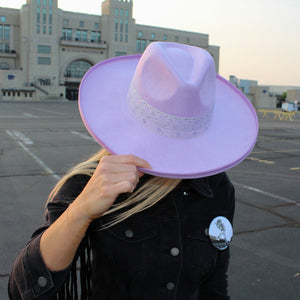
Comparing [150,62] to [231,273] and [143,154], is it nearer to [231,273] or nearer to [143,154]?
[143,154]

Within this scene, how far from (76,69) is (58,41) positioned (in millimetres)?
8458

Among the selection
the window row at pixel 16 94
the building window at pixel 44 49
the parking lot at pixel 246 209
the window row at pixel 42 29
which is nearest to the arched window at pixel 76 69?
the building window at pixel 44 49

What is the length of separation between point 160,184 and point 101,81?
22.1 inches

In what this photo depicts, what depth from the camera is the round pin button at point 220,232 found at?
1.49m

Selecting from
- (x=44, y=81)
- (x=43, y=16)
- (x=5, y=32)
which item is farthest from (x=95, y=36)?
(x=5, y=32)

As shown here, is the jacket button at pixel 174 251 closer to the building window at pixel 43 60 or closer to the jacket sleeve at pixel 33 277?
the jacket sleeve at pixel 33 277

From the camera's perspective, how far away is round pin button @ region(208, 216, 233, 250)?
4.90 ft

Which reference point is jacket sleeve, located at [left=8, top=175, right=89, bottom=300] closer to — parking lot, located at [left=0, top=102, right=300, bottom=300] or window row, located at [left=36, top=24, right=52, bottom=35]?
parking lot, located at [left=0, top=102, right=300, bottom=300]

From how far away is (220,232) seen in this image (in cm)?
151

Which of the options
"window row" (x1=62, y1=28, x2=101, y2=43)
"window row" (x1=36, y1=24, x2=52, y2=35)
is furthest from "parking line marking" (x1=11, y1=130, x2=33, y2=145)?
"window row" (x1=62, y1=28, x2=101, y2=43)

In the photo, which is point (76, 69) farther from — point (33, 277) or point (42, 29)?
point (33, 277)

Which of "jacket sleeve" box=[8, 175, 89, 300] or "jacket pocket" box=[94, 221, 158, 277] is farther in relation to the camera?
"jacket pocket" box=[94, 221, 158, 277]

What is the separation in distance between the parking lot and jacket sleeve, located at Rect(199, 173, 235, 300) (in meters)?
1.84

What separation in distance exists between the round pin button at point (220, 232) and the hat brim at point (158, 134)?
227mm
